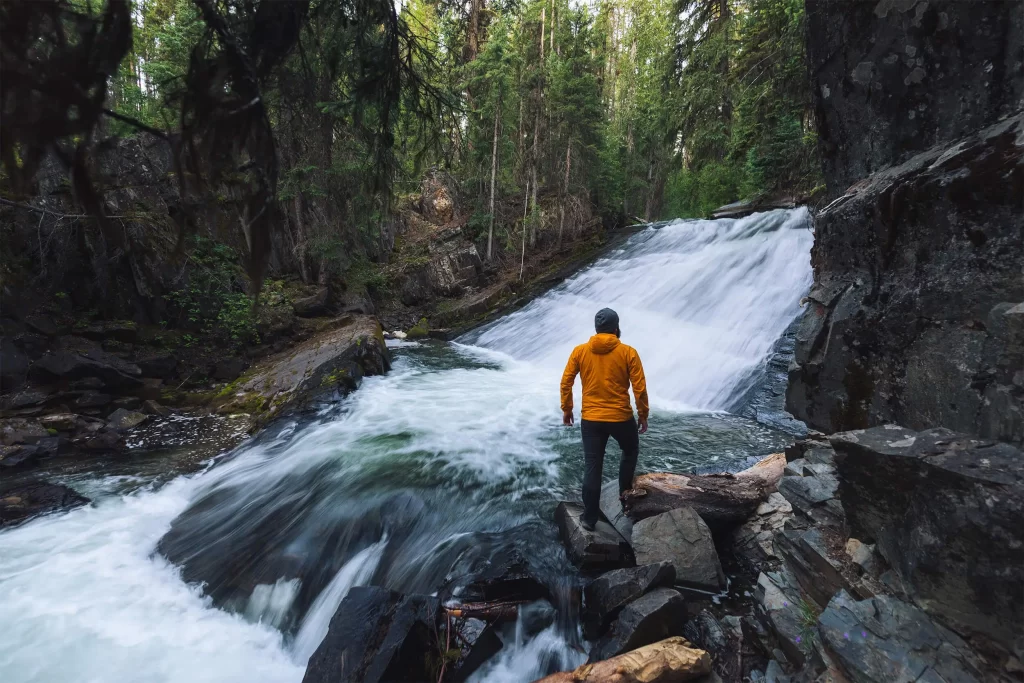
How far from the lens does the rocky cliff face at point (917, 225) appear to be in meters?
3.11

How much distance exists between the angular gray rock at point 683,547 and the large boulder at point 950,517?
4.56 ft

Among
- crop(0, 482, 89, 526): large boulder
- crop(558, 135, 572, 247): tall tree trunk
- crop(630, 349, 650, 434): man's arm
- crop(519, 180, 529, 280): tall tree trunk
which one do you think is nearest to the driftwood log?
crop(630, 349, 650, 434): man's arm

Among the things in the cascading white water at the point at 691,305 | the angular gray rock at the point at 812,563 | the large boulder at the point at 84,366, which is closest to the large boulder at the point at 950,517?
the angular gray rock at the point at 812,563

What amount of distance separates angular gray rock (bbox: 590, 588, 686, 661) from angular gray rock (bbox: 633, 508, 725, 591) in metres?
0.41

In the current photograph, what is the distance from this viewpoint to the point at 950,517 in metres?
2.25

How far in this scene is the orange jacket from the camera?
422 cm

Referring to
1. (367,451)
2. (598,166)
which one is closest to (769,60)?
(598,166)

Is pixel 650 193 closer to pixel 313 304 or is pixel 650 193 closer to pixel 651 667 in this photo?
pixel 313 304

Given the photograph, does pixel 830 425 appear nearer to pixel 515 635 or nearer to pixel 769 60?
pixel 515 635

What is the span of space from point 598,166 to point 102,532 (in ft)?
75.6

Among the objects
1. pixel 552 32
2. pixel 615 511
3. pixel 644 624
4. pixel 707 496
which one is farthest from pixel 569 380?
pixel 552 32

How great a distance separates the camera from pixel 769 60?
1330 centimetres

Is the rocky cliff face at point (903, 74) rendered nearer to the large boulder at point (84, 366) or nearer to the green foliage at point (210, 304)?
the green foliage at point (210, 304)

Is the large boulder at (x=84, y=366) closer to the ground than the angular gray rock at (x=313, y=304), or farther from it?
closer to the ground
